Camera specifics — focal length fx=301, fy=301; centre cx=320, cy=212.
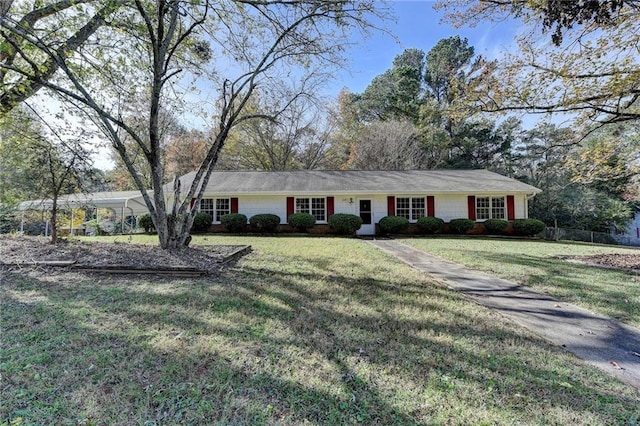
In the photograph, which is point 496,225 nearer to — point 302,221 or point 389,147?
point 302,221

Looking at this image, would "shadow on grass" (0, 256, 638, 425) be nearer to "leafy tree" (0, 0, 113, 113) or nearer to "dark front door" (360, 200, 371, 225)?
"leafy tree" (0, 0, 113, 113)

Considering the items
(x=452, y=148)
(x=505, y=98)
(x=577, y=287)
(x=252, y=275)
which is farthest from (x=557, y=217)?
(x=252, y=275)

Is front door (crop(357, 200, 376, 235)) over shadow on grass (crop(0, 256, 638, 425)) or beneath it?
over

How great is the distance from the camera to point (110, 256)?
6.71 m

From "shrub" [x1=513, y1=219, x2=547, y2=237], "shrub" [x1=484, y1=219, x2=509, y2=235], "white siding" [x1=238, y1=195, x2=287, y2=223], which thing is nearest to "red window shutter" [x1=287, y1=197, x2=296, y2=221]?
"white siding" [x1=238, y1=195, x2=287, y2=223]

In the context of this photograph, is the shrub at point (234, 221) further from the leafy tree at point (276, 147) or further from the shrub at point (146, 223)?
the leafy tree at point (276, 147)

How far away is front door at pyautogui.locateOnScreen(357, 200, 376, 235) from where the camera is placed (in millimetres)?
16328

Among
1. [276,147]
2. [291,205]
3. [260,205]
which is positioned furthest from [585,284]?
[276,147]

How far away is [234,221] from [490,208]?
13.7 meters

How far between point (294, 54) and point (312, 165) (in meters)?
19.5

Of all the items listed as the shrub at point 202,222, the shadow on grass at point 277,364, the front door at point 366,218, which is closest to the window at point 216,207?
the shrub at point 202,222

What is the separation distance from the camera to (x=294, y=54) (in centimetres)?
872

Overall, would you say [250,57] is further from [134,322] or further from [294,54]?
[134,322]

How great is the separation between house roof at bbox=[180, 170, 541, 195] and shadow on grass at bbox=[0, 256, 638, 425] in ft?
39.3
